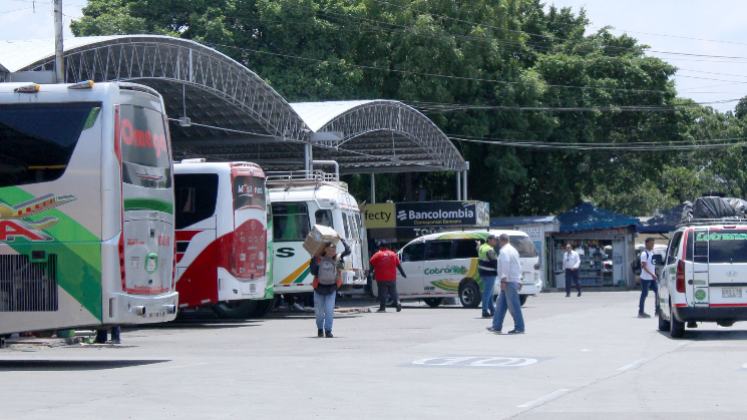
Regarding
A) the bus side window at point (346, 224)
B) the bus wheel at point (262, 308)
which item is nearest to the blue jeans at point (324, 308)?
the bus wheel at point (262, 308)

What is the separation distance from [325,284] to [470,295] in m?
10.8

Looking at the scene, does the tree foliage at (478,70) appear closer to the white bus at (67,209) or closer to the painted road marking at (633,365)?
the white bus at (67,209)

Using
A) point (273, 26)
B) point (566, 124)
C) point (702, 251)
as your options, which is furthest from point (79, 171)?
point (566, 124)

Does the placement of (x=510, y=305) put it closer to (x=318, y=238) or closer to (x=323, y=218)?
(x=318, y=238)

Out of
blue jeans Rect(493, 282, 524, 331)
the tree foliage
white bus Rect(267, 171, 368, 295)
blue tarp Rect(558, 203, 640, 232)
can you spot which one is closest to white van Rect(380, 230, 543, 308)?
white bus Rect(267, 171, 368, 295)

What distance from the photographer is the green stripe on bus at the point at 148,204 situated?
11721mm

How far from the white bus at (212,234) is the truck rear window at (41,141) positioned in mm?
7570

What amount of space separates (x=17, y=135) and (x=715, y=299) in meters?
10.6

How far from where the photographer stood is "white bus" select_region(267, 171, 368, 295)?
75.3 ft

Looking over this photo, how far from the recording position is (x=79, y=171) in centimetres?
1138

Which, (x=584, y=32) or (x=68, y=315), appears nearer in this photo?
(x=68, y=315)

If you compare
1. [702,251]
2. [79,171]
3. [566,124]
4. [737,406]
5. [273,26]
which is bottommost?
[737,406]

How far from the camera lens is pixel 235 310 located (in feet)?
73.0

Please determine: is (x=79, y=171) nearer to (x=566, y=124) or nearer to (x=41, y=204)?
(x=41, y=204)
